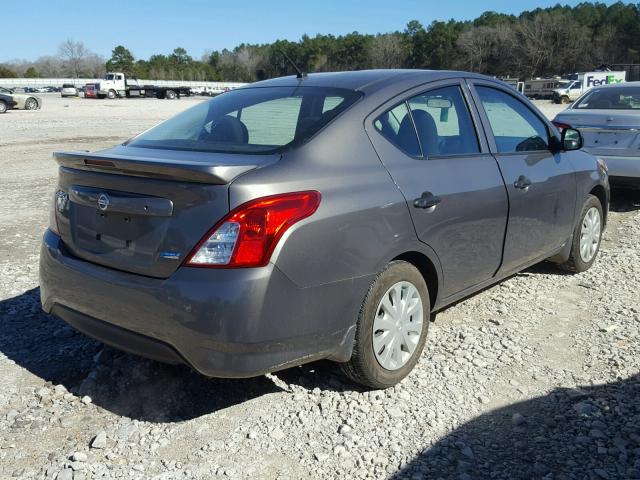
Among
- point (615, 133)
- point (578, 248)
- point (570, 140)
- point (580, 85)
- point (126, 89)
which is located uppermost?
point (580, 85)

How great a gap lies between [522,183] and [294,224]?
2130 millimetres

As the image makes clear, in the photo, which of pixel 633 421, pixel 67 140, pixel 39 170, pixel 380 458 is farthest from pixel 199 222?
pixel 67 140

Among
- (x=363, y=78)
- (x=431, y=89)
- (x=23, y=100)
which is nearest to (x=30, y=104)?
(x=23, y=100)

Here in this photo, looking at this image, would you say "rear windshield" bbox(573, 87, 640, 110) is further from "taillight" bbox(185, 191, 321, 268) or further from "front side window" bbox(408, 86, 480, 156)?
"taillight" bbox(185, 191, 321, 268)

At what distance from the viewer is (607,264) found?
5.73 meters

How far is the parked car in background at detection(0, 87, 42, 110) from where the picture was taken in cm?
3319

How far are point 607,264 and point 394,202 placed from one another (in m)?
3.52

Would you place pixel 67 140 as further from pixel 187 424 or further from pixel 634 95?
pixel 187 424

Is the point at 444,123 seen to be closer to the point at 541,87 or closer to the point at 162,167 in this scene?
the point at 162,167

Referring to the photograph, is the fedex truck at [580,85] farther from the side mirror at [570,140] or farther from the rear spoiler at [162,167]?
the rear spoiler at [162,167]

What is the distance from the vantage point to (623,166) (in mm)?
7480

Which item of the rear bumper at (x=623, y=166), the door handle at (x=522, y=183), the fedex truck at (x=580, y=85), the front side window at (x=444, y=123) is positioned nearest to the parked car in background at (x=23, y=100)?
the rear bumper at (x=623, y=166)

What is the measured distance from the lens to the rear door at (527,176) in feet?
13.5

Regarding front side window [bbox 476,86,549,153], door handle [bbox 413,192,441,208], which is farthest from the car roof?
door handle [bbox 413,192,441,208]
